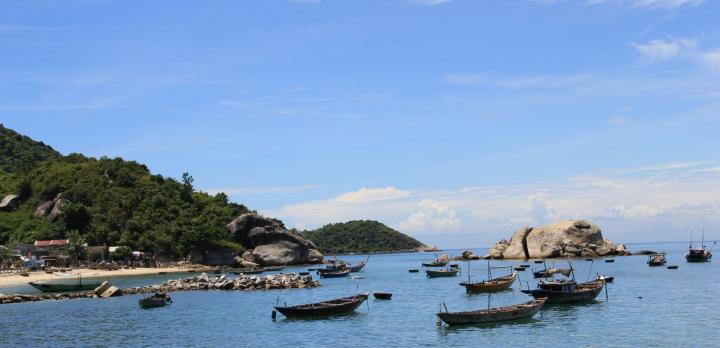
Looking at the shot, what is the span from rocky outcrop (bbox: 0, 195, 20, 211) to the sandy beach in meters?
48.0

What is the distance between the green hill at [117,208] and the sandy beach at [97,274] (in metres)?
10.5

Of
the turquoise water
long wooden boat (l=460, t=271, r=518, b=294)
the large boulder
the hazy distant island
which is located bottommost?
the turquoise water

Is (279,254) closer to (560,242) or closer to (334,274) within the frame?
(334,274)

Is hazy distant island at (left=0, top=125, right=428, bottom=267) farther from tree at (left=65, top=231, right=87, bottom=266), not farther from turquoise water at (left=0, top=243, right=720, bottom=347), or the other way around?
turquoise water at (left=0, top=243, right=720, bottom=347)

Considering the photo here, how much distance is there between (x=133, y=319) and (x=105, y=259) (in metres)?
75.1

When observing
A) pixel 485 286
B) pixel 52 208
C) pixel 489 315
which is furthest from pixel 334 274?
pixel 52 208

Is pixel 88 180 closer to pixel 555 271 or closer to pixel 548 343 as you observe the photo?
pixel 555 271

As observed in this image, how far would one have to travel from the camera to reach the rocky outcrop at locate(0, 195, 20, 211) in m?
144

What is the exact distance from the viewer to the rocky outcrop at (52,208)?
136625 millimetres

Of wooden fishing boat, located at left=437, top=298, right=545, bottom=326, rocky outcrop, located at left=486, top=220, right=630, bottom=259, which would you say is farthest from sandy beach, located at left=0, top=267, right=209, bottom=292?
rocky outcrop, located at left=486, top=220, right=630, bottom=259

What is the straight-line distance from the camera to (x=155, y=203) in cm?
13950

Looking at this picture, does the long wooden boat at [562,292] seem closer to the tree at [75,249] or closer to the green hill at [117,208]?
the tree at [75,249]

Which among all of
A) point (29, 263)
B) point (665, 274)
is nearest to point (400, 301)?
point (665, 274)

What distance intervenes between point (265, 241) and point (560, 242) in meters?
62.2
